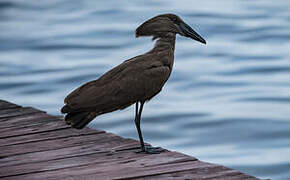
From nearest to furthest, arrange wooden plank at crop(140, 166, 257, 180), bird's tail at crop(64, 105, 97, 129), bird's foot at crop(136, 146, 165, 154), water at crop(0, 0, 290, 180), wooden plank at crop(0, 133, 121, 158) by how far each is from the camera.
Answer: wooden plank at crop(140, 166, 257, 180) → bird's tail at crop(64, 105, 97, 129) → bird's foot at crop(136, 146, 165, 154) → wooden plank at crop(0, 133, 121, 158) → water at crop(0, 0, 290, 180)

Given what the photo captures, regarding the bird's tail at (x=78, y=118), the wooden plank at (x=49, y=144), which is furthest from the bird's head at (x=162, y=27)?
A: the wooden plank at (x=49, y=144)

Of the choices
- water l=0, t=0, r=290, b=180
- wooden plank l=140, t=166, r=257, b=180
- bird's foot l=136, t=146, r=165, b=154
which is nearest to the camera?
wooden plank l=140, t=166, r=257, b=180

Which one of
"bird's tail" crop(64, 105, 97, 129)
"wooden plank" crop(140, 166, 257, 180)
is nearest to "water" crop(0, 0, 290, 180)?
"bird's tail" crop(64, 105, 97, 129)

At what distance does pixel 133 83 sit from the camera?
6.71m

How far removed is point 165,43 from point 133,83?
1.40 feet

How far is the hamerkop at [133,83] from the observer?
659 cm

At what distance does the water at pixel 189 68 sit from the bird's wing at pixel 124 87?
4747 mm

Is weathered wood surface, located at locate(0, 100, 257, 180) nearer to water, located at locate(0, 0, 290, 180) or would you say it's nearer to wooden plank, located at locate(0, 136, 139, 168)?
wooden plank, located at locate(0, 136, 139, 168)

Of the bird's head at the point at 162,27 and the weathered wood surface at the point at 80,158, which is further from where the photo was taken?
the bird's head at the point at 162,27

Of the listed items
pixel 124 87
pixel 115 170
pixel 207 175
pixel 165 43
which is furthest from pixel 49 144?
pixel 207 175

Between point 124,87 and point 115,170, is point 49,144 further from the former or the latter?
point 115,170

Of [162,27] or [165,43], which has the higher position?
[162,27]

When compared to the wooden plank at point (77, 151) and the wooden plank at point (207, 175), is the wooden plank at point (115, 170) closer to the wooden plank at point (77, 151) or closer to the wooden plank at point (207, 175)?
the wooden plank at point (207, 175)

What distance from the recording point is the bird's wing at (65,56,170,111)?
6629 millimetres
